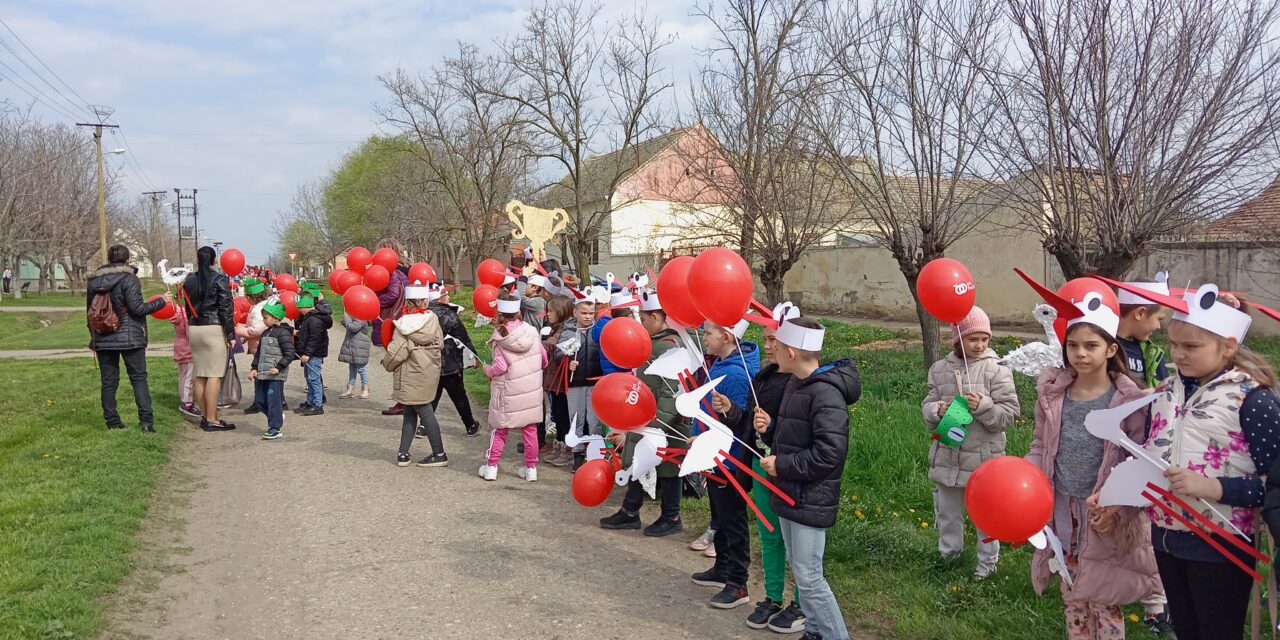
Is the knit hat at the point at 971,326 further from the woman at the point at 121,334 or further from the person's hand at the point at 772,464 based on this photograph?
the woman at the point at 121,334

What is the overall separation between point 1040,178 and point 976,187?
871mm

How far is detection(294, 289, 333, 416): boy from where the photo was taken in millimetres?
9656

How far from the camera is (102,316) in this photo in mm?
7902

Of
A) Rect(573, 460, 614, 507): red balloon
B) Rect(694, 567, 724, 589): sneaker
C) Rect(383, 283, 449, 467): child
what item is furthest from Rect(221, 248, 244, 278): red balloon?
Rect(694, 567, 724, 589): sneaker

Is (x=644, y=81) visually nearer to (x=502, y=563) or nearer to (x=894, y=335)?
(x=894, y=335)

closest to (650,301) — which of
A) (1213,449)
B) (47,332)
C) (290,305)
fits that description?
(1213,449)

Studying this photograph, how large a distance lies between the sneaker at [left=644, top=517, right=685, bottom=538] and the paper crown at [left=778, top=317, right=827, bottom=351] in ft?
7.45

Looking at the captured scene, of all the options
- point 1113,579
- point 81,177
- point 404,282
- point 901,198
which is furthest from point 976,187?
point 81,177

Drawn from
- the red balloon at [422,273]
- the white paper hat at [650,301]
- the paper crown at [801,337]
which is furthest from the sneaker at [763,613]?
the red balloon at [422,273]

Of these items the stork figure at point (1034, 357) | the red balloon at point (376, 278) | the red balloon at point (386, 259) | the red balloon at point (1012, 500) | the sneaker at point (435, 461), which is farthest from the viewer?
the red balloon at point (386, 259)

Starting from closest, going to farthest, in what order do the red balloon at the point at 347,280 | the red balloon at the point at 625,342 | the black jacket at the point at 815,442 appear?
the black jacket at the point at 815,442
the red balloon at the point at 625,342
the red balloon at the point at 347,280

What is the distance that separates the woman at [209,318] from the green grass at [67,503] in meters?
0.77

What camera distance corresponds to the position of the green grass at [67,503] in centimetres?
418

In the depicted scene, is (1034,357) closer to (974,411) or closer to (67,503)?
(974,411)
